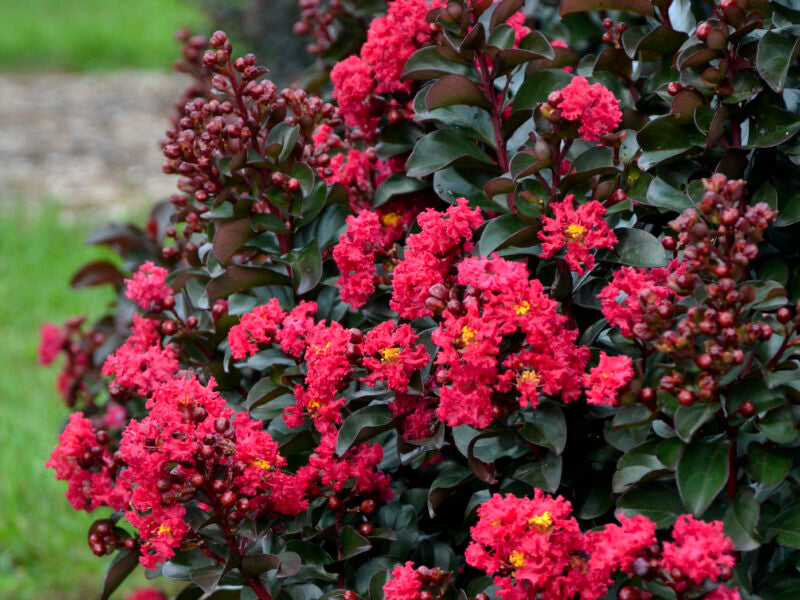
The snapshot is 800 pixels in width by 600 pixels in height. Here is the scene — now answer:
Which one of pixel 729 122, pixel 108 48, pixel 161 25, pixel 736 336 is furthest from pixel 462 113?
pixel 161 25

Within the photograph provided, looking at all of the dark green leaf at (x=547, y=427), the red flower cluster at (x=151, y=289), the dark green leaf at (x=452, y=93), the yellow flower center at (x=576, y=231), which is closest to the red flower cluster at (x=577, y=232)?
the yellow flower center at (x=576, y=231)

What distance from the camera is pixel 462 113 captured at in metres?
1.69

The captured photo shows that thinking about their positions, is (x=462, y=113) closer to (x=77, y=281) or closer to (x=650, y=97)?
(x=650, y=97)

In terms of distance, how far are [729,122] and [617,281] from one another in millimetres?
407

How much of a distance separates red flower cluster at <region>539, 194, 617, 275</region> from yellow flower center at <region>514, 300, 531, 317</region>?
0.11m

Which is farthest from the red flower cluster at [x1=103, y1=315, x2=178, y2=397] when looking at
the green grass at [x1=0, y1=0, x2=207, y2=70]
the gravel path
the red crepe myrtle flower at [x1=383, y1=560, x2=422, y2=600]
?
the green grass at [x1=0, y1=0, x2=207, y2=70]

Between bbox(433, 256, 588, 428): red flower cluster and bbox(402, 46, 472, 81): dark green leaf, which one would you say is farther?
bbox(402, 46, 472, 81): dark green leaf

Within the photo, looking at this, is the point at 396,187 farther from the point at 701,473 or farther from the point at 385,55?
the point at 701,473

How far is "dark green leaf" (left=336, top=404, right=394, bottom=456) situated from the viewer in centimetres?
142

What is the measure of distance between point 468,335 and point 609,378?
0.65 feet

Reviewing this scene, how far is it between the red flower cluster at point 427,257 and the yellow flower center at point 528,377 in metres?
0.18

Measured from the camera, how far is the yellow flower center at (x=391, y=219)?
1767 mm

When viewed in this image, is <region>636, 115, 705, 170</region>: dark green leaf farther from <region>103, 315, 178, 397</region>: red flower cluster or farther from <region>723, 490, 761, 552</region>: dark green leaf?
<region>103, 315, 178, 397</region>: red flower cluster

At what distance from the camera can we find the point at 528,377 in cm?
128
